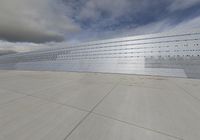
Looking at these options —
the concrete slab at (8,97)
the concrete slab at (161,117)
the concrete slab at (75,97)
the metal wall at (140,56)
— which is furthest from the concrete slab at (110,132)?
the metal wall at (140,56)

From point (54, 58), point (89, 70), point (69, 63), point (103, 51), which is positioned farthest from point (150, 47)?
point (54, 58)

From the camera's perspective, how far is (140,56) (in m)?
15.8

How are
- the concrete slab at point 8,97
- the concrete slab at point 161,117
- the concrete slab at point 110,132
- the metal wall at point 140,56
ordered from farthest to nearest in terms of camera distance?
the metal wall at point 140,56 < the concrete slab at point 8,97 < the concrete slab at point 161,117 < the concrete slab at point 110,132

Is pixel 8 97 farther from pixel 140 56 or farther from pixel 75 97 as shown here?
pixel 140 56

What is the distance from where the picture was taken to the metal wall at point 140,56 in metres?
12.4

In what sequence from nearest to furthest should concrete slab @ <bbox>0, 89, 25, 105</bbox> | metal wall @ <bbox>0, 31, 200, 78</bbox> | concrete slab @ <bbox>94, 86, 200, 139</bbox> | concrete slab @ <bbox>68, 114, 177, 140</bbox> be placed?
concrete slab @ <bbox>68, 114, 177, 140</bbox> < concrete slab @ <bbox>94, 86, 200, 139</bbox> < concrete slab @ <bbox>0, 89, 25, 105</bbox> < metal wall @ <bbox>0, 31, 200, 78</bbox>

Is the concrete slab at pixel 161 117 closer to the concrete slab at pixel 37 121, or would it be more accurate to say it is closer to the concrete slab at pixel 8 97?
the concrete slab at pixel 37 121

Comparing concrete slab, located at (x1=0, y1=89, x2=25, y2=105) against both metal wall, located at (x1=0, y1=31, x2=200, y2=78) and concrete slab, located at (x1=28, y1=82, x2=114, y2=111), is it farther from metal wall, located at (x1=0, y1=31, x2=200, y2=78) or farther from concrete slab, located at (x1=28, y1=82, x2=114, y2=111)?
metal wall, located at (x1=0, y1=31, x2=200, y2=78)

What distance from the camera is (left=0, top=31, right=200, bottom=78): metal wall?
12.4 metres

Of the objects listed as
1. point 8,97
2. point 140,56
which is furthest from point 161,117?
point 140,56

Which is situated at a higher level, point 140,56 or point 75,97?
point 140,56

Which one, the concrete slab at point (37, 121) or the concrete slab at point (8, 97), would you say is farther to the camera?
the concrete slab at point (8, 97)

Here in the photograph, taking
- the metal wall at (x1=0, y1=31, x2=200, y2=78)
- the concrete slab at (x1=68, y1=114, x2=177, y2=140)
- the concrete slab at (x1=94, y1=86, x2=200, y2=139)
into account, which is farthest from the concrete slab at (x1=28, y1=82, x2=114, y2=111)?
the metal wall at (x1=0, y1=31, x2=200, y2=78)

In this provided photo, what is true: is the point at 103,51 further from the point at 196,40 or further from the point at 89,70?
the point at 196,40
